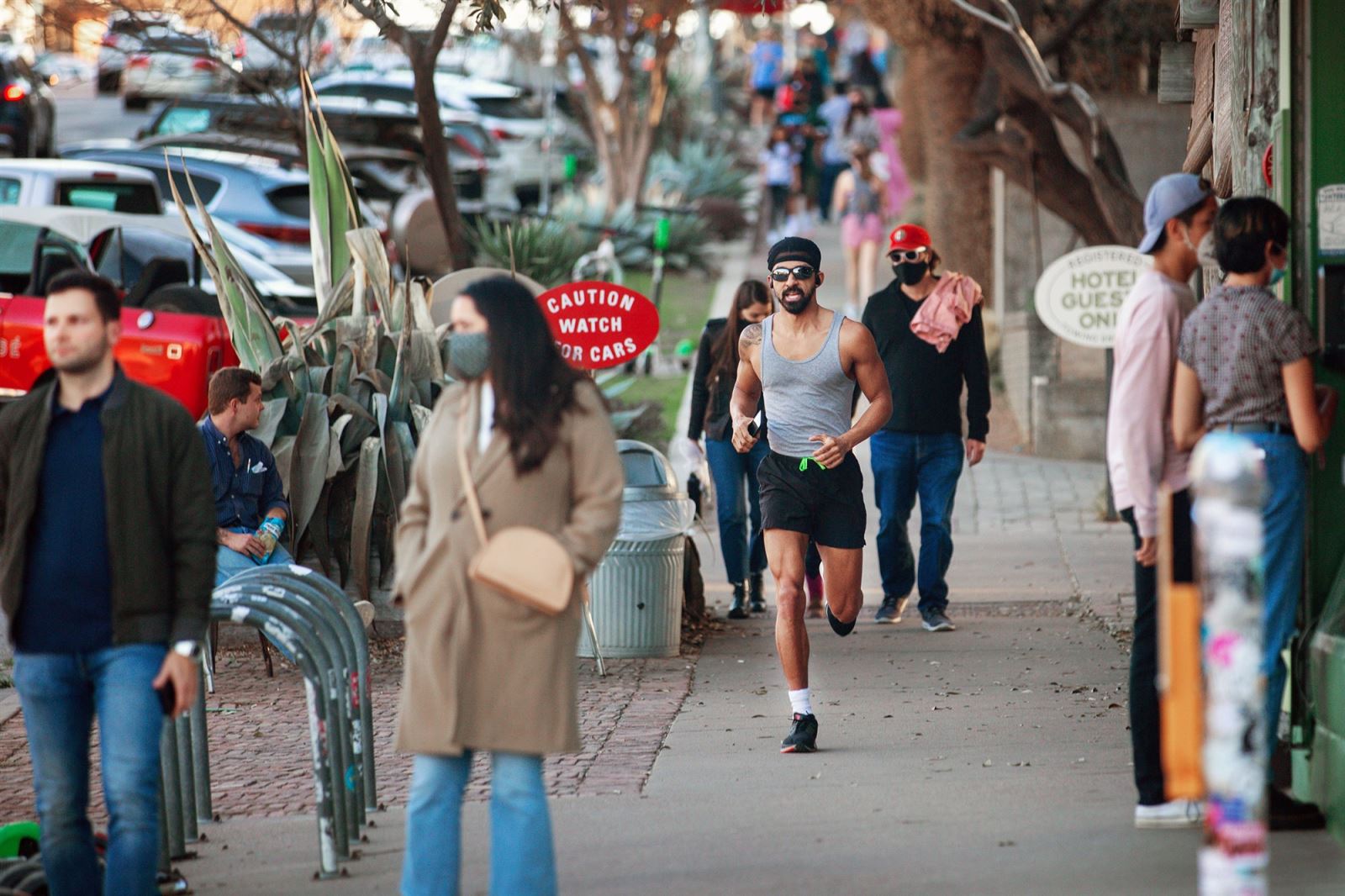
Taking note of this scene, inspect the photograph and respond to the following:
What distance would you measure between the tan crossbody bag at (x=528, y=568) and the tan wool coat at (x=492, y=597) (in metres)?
0.03

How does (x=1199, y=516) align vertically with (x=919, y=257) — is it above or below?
below

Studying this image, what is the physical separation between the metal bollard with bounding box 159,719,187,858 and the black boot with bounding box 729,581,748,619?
4996mm

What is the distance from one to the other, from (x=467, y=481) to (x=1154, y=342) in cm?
215

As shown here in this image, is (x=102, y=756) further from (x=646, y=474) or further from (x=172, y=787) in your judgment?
(x=646, y=474)

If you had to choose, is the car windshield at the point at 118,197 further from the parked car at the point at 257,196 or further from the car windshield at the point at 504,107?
the car windshield at the point at 504,107

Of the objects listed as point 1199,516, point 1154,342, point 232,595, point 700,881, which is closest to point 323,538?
point 232,595

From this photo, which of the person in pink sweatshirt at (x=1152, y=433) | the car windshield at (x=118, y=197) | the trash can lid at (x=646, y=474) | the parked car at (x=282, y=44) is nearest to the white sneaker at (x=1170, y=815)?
the person in pink sweatshirt at (x=1152, y=433)

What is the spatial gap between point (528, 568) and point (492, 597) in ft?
0.43

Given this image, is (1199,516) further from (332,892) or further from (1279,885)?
(332,892)

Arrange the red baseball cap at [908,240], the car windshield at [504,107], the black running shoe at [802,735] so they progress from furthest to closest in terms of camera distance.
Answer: the car windshield at [504,107], the red baseball cap at [908,240], the black running shoe at [802,735]

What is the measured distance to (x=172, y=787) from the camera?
18.2 ft

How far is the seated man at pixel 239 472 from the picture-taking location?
801cm

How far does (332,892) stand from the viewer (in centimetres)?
526

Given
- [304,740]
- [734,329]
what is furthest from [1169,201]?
[734,329]
